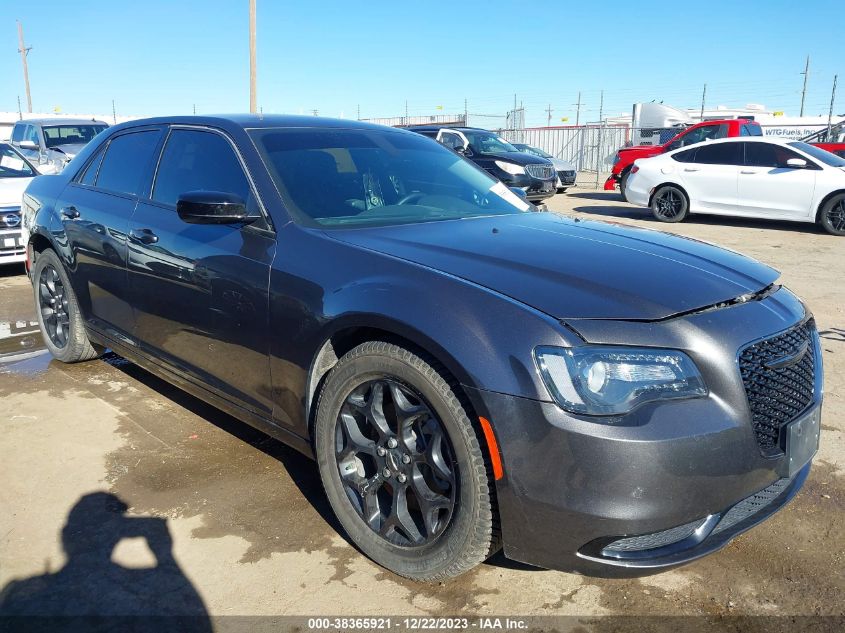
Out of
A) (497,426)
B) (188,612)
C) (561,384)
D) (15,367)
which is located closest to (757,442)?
(561,384)

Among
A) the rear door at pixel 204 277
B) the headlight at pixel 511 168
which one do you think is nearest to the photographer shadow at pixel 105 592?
the rear door at pixel 204 277

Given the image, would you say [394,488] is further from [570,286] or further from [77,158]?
[77,158]

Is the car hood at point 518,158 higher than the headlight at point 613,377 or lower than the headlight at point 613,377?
higher

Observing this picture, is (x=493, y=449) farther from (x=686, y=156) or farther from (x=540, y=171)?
(x=540, y=171)

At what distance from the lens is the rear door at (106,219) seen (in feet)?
12.5

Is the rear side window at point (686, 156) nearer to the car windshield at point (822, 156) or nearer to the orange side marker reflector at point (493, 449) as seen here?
the car windshield at point (822, 156)

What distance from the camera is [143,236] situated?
139 inches

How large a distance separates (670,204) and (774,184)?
1725mm

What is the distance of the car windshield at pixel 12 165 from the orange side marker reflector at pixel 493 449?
25.8ft

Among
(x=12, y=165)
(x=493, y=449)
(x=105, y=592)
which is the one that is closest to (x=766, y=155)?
Answer: (x=12, y=165)

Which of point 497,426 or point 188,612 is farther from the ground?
point 497,426

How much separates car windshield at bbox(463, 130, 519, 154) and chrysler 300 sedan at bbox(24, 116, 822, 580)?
11826 mm

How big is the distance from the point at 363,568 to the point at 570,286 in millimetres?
1285

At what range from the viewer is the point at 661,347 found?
82.2 inches
